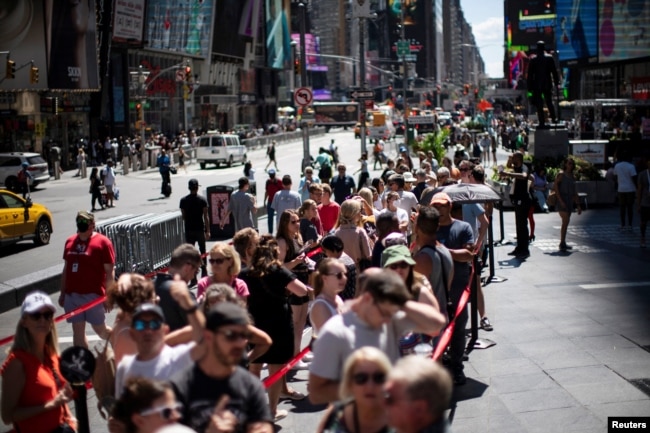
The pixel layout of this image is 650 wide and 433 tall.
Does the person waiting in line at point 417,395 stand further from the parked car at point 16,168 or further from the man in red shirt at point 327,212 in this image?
the parked car at point 16,168

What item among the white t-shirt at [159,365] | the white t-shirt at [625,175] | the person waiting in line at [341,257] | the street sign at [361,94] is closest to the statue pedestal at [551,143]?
the street sign at [361,94]

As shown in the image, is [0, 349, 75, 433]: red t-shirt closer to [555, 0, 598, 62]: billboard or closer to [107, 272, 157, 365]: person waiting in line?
[107, 272, 157, 365]: person waiting in line

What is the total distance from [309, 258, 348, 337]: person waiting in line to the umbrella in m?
5.33

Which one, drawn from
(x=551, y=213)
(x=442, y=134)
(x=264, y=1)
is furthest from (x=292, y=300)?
(x=264, y=1)

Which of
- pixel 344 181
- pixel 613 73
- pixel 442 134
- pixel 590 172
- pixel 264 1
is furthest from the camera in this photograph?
pixel 264 1

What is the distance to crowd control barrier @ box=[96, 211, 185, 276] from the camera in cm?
1647

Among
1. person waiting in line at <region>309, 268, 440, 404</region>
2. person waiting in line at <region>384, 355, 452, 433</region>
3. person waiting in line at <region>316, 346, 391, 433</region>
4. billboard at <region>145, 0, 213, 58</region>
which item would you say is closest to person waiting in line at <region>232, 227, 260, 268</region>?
person waiting in line at <region>309, 268, 440, 404</region>

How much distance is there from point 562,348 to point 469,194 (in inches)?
100

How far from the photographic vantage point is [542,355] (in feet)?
35.8

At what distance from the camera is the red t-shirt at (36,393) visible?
236 inches

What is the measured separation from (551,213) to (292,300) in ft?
56.3

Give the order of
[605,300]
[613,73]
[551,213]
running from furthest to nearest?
1. [613,73]
2. [551,213]
3. [605,300]

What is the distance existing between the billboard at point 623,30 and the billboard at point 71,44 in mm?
32547

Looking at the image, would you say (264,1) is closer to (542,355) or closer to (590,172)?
(590,172)
